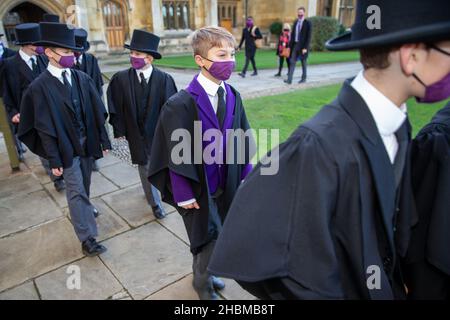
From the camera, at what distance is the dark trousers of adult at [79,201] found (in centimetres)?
307

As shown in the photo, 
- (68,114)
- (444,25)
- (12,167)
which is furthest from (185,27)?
(444,25)

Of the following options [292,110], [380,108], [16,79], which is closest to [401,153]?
[380,108]

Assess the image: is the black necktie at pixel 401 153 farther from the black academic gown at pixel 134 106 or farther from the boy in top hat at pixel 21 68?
the boy in top hat at pixel 21 68

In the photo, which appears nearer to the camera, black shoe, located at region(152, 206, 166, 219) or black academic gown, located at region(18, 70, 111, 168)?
black academic gown, located at region(18, 70, 111, 168)

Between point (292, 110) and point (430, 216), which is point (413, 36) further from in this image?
point (292, 110)

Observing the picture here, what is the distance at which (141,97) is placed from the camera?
3.63 m

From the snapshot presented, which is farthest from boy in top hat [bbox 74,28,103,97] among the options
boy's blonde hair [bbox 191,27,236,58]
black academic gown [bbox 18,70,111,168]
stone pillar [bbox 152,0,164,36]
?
stone pillar [bbox 152,0,164,36]

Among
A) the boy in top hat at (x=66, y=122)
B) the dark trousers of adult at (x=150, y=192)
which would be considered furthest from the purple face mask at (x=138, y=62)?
the dark trousers of adult at (x=150, y=192)

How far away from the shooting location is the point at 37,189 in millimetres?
4645

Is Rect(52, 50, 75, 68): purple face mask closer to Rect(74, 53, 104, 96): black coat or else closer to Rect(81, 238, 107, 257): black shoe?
Rect(81, 238, 107, 257): black shoe

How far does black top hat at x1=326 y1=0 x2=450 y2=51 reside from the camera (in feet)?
3.09

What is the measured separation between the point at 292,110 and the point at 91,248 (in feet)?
18.1

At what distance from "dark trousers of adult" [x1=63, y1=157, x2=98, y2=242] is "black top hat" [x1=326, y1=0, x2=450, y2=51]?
2.81 metres
